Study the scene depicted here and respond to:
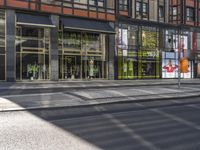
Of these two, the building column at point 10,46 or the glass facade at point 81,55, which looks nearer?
the building column at point 10,46

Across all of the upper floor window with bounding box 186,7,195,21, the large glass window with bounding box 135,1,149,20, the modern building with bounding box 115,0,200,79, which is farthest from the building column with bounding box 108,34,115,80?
the upper floor window with bounding box 186,7,195,21

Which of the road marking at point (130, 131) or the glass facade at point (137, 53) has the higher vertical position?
the glass facade at point (137, 53)

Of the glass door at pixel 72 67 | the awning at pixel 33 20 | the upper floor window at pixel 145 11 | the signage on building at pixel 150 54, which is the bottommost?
the glass door at pixel 72 67

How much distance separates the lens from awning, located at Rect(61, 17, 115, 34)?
3203 cm

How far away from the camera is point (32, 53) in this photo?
31078 mm

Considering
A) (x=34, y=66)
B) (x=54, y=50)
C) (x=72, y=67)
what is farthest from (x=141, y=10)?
(x=34, y=66)

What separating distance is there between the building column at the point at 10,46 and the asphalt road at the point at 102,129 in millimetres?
18199

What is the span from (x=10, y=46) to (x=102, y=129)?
891 inches

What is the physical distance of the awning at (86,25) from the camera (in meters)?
→ 32.0

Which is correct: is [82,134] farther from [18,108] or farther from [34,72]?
[34,72]

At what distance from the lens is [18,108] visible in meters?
12.0

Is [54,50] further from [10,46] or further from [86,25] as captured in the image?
[10,46]

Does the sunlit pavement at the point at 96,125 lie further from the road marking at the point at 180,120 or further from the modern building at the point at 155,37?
the modern building at the point at 155,37

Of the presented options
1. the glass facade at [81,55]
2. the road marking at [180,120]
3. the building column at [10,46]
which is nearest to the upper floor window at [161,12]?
the glass facade at [81,55]
